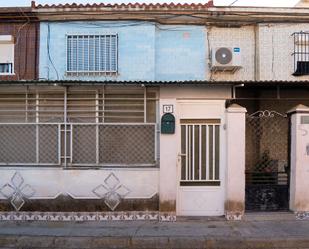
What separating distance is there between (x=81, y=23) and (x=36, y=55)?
62.9 inches

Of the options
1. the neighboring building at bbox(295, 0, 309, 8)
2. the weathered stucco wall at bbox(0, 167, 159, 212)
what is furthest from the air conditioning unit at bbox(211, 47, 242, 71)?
the weathered stucco wall at bbox(0, 167, 159, 212)

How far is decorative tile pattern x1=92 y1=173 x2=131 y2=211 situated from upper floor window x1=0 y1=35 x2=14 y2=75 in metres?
5.54

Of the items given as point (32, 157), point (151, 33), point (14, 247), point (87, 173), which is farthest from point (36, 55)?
point (14, 247)

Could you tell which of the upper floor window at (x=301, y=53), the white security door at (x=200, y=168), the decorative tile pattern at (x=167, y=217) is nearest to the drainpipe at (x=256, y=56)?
the upper floor window at (x=301, y=53)

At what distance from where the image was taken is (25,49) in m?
11.9

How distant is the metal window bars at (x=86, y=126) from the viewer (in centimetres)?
851

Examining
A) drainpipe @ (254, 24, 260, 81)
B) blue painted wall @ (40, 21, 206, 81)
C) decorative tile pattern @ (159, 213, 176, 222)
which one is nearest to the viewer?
decorative tile pattern @ (159, 213, 176, 222)

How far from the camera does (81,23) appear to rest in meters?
11.7

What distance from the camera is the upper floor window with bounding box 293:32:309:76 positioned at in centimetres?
1176

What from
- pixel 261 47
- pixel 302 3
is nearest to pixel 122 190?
pixel 261 47

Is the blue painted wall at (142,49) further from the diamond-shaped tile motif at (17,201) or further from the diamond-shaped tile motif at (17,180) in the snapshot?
the diamond-shaped tile motif at (17,201)

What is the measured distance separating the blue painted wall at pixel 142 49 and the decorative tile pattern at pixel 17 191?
4.11 m

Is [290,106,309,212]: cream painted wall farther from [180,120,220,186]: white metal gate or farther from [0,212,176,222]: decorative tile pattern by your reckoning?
[0,212,176,222]: decorative tile pattern

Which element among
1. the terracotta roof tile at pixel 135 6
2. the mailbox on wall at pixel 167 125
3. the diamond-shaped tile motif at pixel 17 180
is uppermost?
the terracotta roof tile at pixel 135 6
